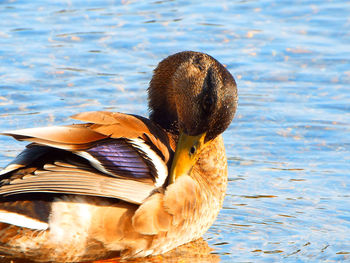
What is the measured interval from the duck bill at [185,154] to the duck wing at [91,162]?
8cm

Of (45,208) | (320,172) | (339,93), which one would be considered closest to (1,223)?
(45,208)

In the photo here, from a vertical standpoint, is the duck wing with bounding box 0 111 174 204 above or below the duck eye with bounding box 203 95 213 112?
below

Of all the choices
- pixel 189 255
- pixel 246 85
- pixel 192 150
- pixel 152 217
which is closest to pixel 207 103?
pixel 192 150

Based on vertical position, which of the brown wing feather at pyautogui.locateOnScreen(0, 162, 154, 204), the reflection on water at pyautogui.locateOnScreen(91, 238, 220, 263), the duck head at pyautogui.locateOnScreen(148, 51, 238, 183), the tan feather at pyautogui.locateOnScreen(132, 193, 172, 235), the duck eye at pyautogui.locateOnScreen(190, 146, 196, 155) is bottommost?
the reflection on water at pyautogui.locateOnScreen(91, 238, 220, 263)

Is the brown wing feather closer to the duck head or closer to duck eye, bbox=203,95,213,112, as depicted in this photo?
the duck head

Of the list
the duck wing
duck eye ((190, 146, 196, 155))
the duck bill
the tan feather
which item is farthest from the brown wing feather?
duck eye ((190, 146, 196, 155))

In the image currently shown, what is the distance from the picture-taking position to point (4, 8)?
38.8 feet

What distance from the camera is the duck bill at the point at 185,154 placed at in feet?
19.8

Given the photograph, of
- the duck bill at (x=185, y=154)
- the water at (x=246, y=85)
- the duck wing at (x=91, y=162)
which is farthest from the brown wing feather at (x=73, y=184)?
the water at (x=246, y=85)

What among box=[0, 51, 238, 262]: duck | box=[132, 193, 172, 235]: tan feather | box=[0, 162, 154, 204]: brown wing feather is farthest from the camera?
box=[132, 193, 172, 235]: tan feather

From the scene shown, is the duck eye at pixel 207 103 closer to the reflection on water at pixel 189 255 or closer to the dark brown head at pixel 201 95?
the dark brown head at pixel 201 95

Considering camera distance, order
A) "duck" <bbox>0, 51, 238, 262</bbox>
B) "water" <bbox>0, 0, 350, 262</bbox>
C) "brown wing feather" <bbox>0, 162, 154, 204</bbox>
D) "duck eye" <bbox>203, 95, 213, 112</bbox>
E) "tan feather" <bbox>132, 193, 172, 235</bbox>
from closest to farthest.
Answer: "brown wing feather" <bbox>0, 162, 154, 204</bbox> → "duck" <bbox>0, 51, 238, 262</bbox> → "tan feather" <bbox>132, 193, 172, 235</bbox> → "duck eye" <bbox>203, 95, 213, 112</bbox> → "water" <bbox>0, 0, 350, 262</bbox>

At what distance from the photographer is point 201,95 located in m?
6.11

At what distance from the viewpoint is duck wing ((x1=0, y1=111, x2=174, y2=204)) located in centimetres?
543
